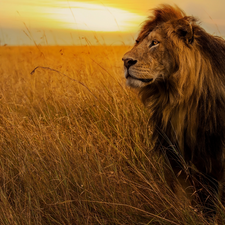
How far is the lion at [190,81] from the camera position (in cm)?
214

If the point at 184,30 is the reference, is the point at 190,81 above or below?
below

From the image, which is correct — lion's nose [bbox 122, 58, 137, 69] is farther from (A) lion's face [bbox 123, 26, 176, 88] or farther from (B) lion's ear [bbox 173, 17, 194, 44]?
(B) lion's ear [bbox 173, 17, 194, 44]

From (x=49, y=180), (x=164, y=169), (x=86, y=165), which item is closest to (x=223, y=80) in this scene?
(x=164, y=169)

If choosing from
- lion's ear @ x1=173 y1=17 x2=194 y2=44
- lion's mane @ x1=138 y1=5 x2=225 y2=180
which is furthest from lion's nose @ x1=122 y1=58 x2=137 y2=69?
lion's ear @ x1=173 y1=17 x2=194 y2=44

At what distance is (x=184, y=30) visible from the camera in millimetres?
2143

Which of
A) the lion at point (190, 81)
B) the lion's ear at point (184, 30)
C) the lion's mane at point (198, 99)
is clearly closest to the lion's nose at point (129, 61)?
the lion at point (190, 81)

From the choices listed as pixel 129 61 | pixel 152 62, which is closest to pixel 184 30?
pixel 152 62

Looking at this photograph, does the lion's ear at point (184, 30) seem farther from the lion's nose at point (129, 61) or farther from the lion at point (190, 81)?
the lion's nose at point (129, 61)

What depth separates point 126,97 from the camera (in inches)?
143

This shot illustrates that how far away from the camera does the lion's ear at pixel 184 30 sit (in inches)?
83.7

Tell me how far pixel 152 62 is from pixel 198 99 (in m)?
0.43

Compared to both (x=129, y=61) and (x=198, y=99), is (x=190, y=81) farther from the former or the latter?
(x=129, y=61)

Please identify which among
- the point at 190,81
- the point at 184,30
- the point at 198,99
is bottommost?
the point at 198,99

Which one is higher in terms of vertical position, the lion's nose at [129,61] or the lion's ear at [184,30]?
the lion's ear at [184,30]
